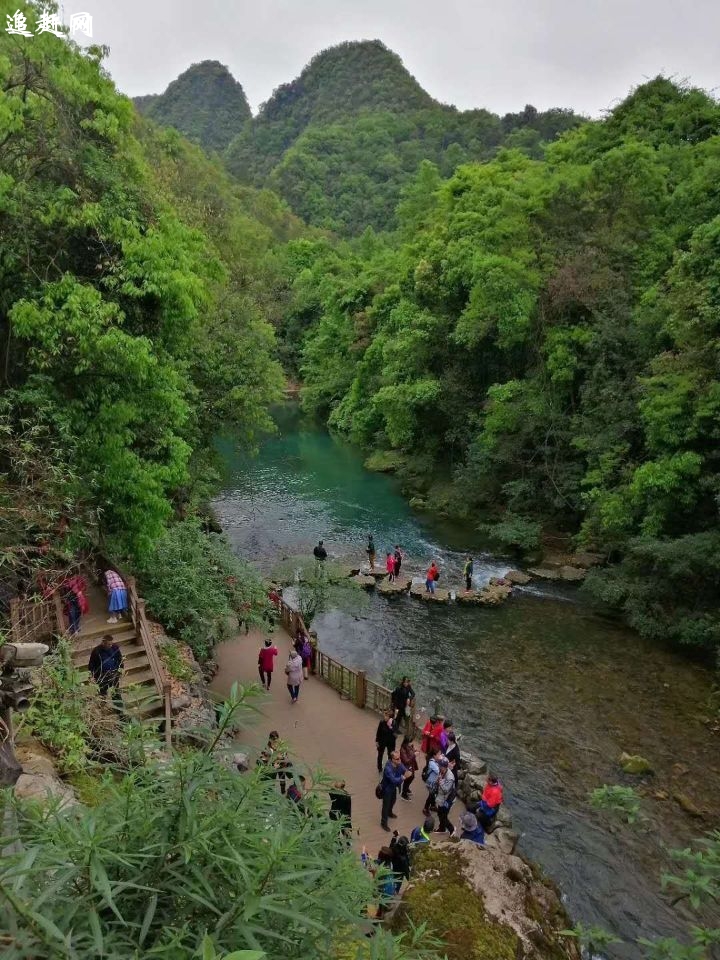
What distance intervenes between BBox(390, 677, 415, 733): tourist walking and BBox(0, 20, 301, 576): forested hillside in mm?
5228

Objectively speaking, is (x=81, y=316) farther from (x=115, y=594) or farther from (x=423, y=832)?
(x=423, y=832)

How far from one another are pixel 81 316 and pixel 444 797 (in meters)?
9.07

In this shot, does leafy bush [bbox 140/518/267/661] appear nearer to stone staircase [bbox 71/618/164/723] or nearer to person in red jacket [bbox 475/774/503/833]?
stone staircase [bbox 71/618/164/723]

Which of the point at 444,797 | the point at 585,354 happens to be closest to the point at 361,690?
the point at 444,797

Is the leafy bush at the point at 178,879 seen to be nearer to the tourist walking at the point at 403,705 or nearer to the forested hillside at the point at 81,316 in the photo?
the forested hillside at the point at 81,316

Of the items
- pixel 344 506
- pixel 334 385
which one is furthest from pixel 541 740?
pixel 334 385

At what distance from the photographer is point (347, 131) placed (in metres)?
121

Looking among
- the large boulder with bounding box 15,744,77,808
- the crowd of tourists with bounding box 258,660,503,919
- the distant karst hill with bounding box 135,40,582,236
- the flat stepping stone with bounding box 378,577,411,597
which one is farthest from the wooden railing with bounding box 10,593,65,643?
the distant karst hill with bounding box 135,40,582,236

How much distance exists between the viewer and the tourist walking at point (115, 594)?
38.2 feet

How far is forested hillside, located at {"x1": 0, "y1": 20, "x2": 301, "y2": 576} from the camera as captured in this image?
10.1m

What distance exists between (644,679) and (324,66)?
178569 millimetres

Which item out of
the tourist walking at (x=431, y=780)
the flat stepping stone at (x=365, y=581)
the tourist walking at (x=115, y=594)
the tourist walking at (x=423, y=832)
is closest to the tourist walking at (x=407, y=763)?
the tourist walking at (x=431, y=780)

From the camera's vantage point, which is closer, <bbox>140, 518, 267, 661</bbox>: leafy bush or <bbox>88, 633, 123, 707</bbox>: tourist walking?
<bbox>88, 633, 123, 707</bbox>: tourist walking

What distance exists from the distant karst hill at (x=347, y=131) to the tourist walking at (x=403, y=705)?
Answer: 5749 cm
